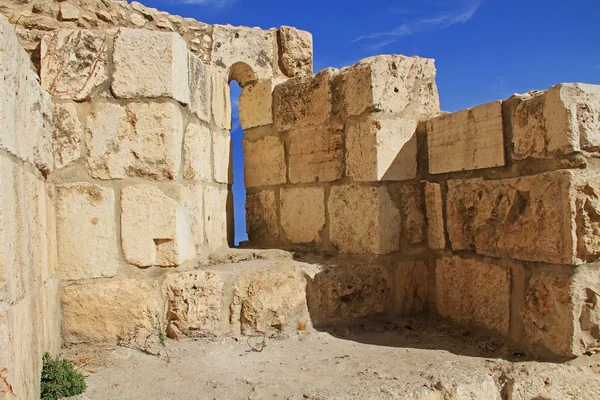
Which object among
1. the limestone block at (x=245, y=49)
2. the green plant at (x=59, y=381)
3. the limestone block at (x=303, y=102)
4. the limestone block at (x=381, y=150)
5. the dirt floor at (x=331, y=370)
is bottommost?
the dirt floor at (x=331, y=370)

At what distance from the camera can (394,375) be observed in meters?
2.47

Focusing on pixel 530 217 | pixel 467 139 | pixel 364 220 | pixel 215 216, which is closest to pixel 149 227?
pixel 215 216

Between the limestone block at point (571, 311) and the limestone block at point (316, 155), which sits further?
the limestone block at point (316, 155)

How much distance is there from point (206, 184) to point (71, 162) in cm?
91

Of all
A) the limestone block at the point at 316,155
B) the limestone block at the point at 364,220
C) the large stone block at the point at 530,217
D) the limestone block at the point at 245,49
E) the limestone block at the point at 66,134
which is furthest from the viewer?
the limestone block at the point at 245,49

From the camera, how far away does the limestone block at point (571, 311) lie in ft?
8.20

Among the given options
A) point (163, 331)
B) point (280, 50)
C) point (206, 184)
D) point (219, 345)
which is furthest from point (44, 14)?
point (219, 345)

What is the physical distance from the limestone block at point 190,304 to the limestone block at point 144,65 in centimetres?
107

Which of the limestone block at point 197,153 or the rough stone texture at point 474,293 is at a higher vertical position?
the limestone block at point 197,153

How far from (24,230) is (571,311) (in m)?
2.56

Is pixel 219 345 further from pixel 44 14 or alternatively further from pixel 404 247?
pixel 44 14

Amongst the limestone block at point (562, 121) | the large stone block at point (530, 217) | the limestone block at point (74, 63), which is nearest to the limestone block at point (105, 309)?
the limestone block at point (74, 63)

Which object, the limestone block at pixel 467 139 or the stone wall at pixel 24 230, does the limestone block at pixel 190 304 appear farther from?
the limestone block at pixel 467 139

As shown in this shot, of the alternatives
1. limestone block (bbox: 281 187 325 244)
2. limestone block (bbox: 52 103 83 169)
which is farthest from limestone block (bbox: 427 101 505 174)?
limestone block (bbox: 52 103 83 169)
